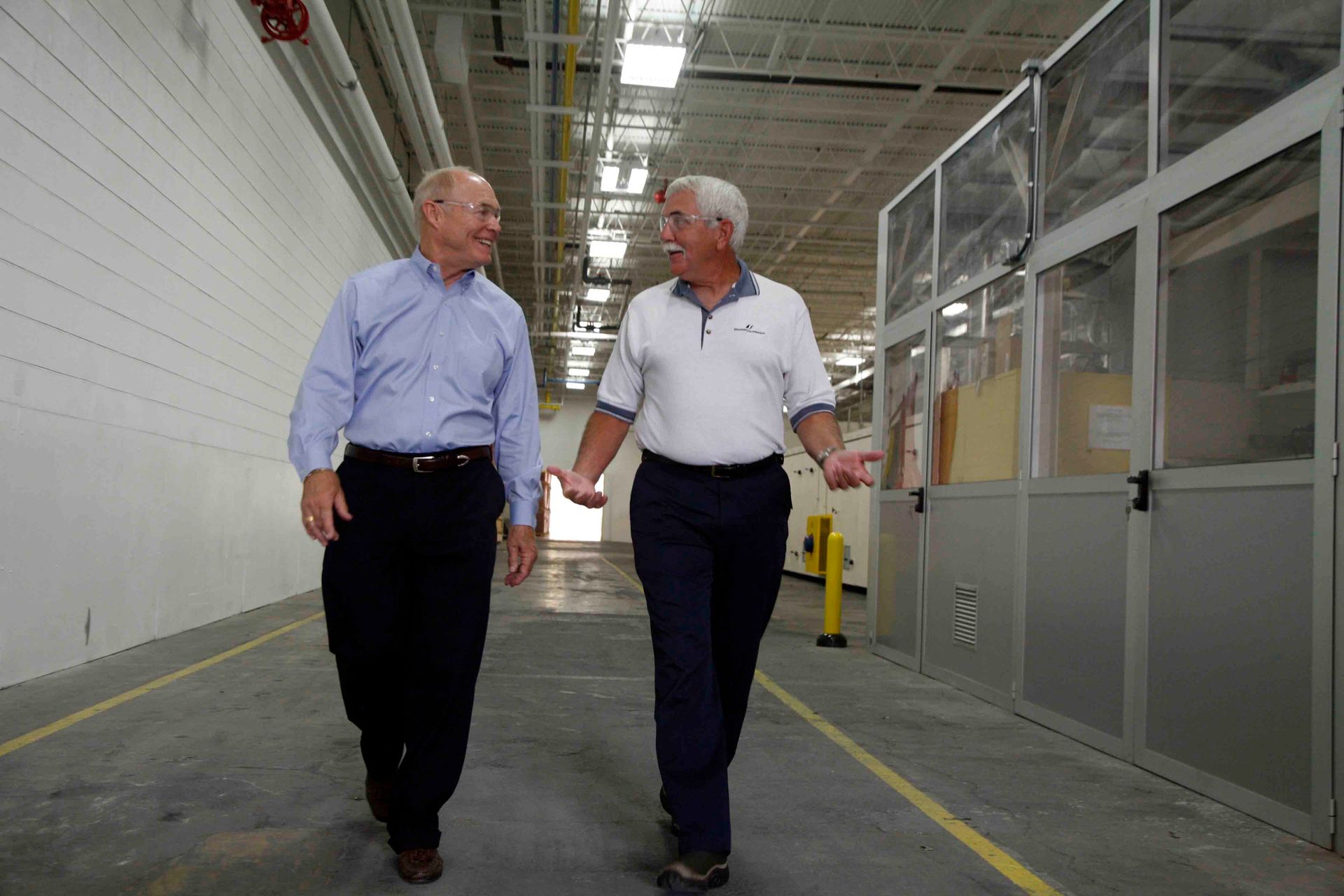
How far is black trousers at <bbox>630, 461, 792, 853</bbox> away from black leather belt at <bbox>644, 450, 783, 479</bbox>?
1cm

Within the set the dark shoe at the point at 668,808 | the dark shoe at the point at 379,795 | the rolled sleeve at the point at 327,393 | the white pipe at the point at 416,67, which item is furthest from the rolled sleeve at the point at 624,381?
the white pipe at the point at 416,67

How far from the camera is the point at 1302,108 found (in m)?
4.02

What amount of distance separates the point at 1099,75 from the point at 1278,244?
6.43ft

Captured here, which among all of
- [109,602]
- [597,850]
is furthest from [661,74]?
[597,850]

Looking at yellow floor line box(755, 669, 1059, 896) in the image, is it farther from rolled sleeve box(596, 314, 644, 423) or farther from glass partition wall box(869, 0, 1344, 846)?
rolled sleeve box(596, 314, 644, 423)

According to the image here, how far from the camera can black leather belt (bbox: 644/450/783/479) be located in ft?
11.0

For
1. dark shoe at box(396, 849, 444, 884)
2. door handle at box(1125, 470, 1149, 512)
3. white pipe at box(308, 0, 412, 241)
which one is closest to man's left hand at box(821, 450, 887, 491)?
dark shoe at box(396, 849, 444, 884)

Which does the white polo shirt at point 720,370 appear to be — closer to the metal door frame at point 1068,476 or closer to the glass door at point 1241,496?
the glass door at point 1241,496

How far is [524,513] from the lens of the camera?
3432 millimetres

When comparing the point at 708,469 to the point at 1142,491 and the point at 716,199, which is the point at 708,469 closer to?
the point at 716,199

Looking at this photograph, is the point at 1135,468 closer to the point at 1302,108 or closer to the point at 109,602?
the point at 1302,108

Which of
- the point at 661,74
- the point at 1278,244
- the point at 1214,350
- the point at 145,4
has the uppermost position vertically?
the point at 661,74

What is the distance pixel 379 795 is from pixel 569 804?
0.78 m

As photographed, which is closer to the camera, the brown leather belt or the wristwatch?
the brown leather belt
